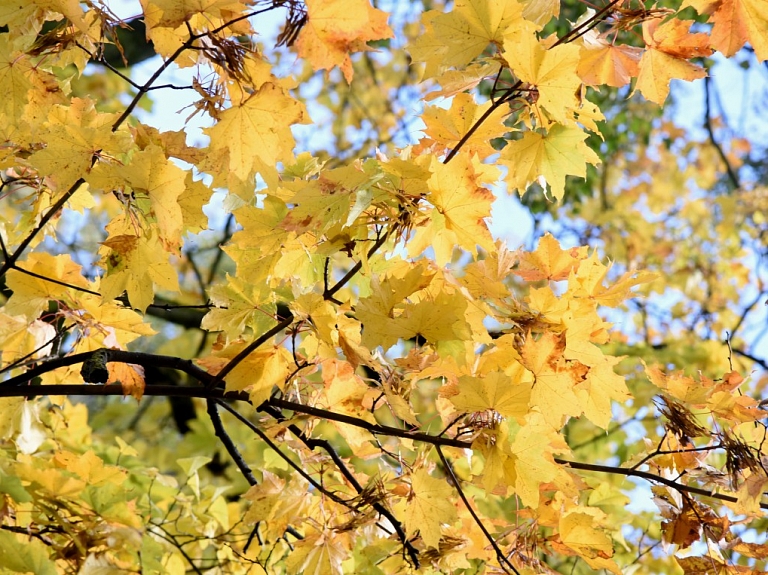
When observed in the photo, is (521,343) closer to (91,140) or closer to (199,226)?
(199,226)

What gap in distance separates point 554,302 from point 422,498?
0.36 m

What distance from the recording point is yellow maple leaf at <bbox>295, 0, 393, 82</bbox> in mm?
1046

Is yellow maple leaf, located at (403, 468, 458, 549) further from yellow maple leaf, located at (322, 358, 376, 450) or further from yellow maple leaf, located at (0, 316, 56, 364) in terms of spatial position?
yellow maple leaf, located at (0, 316, 56, 364)

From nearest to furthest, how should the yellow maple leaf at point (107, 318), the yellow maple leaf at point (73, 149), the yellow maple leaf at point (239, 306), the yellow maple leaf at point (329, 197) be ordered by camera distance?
the yellow maple leaf at point (329, 197) → the yellow maple leaf at point (73, 149) → the yellow maple leaf at point (239, 306) → the yellow maple leaf at point (107, 318)

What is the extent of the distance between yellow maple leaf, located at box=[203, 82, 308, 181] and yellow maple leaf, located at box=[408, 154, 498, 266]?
0.76ft

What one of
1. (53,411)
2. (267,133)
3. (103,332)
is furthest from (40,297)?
(53,411)

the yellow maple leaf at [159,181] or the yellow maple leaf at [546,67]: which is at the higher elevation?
the yellow maple leaf at [159,181]

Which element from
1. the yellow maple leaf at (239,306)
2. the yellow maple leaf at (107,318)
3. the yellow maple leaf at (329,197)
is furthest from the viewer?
the yellow maple leaf at (107,318)

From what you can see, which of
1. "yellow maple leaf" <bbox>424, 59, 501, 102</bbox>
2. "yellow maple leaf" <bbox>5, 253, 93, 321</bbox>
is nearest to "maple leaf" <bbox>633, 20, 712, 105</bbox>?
"yellow maple leaf" <bbox>424, 59, 501, 102</bbox>

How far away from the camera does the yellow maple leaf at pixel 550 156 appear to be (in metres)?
1.13

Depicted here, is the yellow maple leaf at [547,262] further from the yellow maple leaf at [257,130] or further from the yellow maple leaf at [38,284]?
the yellow maple leaf at [38,284]

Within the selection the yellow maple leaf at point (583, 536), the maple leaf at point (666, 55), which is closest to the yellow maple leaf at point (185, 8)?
the maple leaf at point (666, 55)

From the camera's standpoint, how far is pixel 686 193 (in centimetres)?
757

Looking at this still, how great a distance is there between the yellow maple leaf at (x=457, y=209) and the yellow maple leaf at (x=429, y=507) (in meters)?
0.34
